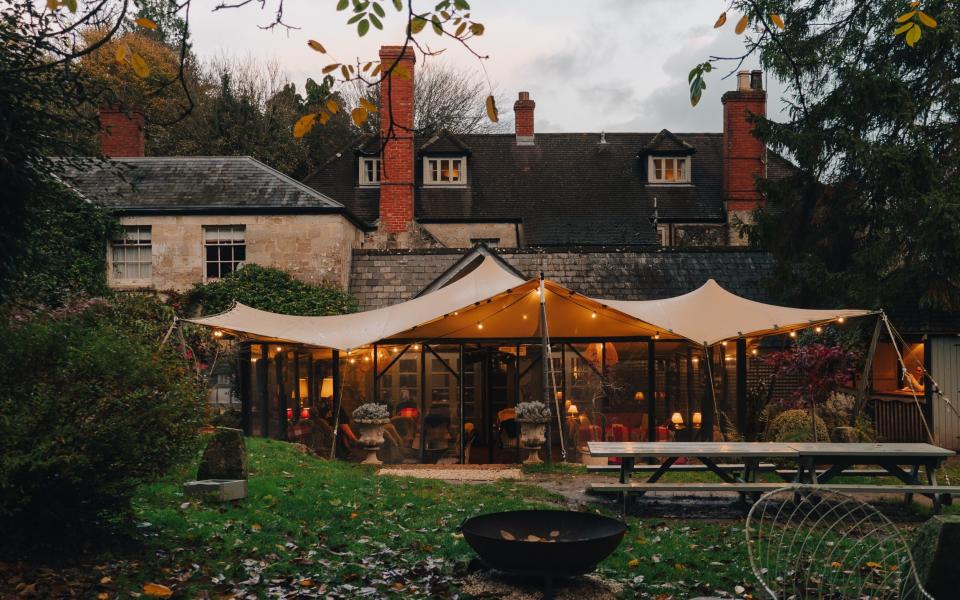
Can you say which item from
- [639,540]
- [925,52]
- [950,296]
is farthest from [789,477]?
[925,52]

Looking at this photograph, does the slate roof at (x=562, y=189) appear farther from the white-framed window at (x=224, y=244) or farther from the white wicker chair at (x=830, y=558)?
the white wicker chair at (x=830, y=558)

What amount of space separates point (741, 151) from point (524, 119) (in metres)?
6.65

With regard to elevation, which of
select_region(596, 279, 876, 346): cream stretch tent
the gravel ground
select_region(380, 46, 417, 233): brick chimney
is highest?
select_region(380, 46, 417, 233): brick chimney

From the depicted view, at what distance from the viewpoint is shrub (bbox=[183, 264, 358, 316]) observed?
54.6ft

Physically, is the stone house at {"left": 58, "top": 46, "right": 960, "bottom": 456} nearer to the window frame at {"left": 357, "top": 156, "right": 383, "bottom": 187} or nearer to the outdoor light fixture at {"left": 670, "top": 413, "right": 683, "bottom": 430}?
the window frame at {"left": 357, "top": 156, "right": 383, "bottom": 187}

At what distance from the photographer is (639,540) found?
6863 millimetres

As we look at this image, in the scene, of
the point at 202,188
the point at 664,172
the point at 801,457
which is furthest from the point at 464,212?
the point at 801,457

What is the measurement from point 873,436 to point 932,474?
154 inches

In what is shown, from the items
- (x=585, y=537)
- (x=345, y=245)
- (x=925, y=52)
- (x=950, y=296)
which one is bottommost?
(x=585, y=537)

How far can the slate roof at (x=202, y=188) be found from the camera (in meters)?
17.2

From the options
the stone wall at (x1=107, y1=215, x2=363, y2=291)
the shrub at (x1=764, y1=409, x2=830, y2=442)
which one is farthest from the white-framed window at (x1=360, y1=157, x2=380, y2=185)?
the shrub at (x1=764, y1=409, x2=830, y2=442)

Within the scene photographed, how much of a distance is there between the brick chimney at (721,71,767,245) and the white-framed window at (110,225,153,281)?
14.6 meters

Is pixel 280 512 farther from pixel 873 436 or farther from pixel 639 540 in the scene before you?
pixel 873 436

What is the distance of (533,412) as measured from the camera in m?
11.6
